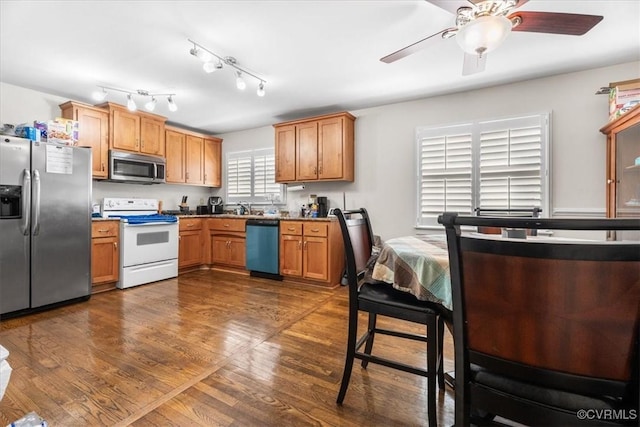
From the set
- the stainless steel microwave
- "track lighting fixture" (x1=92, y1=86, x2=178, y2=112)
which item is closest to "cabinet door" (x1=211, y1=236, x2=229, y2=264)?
the stainless steel microwave

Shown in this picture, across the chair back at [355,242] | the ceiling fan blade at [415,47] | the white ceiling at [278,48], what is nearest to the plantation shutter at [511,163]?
the white ceiling at [278,48]

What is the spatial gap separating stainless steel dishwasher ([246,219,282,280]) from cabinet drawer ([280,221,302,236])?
0.08 meters

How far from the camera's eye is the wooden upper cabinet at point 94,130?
11.5 ft

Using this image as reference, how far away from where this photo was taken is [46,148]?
2.85 m

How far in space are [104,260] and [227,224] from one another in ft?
5.31

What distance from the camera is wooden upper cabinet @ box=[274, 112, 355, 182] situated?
393cm

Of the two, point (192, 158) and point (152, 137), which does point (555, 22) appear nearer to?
point (152, 137)

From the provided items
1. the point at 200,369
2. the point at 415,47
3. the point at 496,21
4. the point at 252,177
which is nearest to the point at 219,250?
the point at 252,177

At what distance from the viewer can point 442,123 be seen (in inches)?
141

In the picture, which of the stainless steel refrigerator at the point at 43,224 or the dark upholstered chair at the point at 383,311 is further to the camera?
the stainless steel refrigerator at the point at 43,224

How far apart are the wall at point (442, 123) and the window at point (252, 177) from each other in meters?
0.47

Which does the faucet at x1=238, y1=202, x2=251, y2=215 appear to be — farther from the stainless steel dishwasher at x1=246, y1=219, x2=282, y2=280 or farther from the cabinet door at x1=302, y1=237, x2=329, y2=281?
the cabinet door at x1=302, y1=237, x2=329, y2=281

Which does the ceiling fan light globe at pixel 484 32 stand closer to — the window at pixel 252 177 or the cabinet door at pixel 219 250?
the window at pixel 252 177

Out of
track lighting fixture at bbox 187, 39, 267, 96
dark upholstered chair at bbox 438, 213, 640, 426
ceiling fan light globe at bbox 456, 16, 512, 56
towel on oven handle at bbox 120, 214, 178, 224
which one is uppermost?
track lighting fixture at bbox 187, 39, 267, 96
